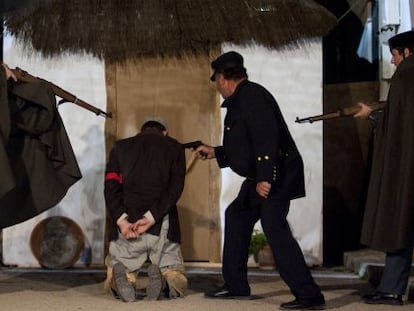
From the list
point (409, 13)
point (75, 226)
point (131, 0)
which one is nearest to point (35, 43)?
point (131, 0)

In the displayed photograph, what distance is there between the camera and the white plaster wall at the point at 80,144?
6867mm

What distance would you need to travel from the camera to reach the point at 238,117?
484cm

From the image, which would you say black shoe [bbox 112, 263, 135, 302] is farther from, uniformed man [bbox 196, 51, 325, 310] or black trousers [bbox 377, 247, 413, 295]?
black trousers [bbox 377, 247, 413, 295]

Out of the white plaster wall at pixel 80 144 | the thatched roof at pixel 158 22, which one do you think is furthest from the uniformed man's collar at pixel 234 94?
the white plaster wall at pixel 80 144

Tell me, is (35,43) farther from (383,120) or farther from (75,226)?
(383,120)

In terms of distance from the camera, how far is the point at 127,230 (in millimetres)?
5129

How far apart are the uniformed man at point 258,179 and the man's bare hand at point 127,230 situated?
66cm

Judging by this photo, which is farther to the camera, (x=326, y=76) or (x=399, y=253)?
(x=326, y=76)

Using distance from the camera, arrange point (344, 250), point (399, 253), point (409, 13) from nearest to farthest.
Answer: point (399, 253) < point (409, 13) < point (344, 250)

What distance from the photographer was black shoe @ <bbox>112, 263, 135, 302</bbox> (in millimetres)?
4977

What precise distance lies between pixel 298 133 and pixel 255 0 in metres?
1.29

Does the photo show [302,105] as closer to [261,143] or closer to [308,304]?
[261,143]

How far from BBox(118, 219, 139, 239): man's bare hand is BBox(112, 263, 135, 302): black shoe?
22 centimetres

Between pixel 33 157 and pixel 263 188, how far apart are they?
1.59 metres
